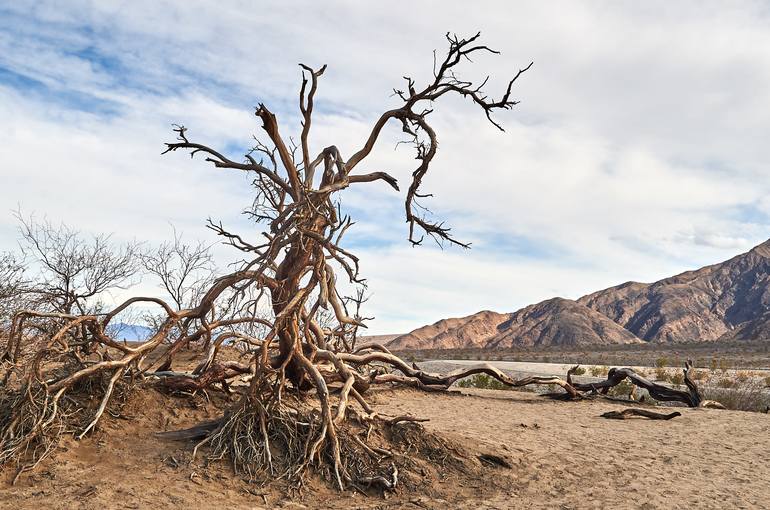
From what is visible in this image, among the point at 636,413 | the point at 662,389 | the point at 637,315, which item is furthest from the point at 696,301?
the point at 636,413

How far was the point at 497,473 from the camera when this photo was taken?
6.80m

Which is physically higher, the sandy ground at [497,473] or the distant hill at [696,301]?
the distant hill at [696,301]

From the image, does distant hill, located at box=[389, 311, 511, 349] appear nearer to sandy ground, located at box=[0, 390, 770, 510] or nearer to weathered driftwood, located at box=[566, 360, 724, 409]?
weathered driftwood, located at box=[566, 360, 724, 409]

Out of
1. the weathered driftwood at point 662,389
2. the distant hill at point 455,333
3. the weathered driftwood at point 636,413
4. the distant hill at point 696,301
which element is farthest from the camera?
the distant hill at point 455,333

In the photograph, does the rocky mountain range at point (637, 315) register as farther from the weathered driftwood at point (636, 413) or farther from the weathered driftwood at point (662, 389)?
the weathered driftwood at point (636, 413)

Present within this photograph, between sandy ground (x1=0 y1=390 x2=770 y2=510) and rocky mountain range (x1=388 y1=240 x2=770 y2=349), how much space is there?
77253mm

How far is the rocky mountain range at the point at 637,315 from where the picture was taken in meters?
89.7

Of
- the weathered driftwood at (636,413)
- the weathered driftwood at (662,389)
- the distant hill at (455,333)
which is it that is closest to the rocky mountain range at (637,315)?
the distant hill at (455,333)

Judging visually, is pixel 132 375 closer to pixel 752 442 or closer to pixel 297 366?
pixel 297 366

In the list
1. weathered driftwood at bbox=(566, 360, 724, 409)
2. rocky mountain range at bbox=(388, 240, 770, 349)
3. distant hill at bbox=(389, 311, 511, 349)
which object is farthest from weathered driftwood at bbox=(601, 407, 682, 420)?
distant hill at bbox=(389, 311, 511, 349)

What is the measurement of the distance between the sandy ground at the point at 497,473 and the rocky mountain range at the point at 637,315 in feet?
253

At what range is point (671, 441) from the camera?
862 centimetres

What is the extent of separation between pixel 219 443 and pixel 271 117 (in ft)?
11.5

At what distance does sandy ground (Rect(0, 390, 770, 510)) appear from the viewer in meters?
5.80
